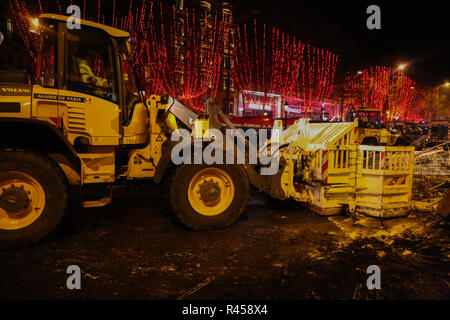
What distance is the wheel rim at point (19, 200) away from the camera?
12.4 feet

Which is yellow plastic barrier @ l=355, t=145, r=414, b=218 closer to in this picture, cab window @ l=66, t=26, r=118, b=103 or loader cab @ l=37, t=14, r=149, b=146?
loader cab @ l=37, t=14, r=149, b=146

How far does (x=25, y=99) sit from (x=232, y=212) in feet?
10.5

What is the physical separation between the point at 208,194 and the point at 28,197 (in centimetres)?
239

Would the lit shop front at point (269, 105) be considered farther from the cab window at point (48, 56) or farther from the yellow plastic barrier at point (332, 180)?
the cab window at point (48, 56)

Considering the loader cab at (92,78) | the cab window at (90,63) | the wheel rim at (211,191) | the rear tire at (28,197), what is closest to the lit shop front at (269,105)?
the wheel rim at (211,191)

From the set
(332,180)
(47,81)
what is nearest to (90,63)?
(47,81)

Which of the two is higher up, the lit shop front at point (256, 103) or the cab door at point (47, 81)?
the lit shop front at point (256, 103)

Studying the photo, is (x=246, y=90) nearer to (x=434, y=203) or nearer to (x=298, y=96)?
(x=298, y=96)

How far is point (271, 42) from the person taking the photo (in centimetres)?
2512

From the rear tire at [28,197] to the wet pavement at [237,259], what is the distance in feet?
0.77

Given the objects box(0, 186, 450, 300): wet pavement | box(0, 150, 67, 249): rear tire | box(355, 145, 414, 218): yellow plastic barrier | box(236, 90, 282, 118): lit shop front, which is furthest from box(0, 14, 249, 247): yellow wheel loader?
box(236, 90, 282, 118): lit shop front

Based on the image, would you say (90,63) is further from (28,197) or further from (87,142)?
(28,197)

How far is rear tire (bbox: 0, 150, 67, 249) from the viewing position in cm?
373

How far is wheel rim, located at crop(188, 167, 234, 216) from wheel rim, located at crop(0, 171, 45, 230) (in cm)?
201
